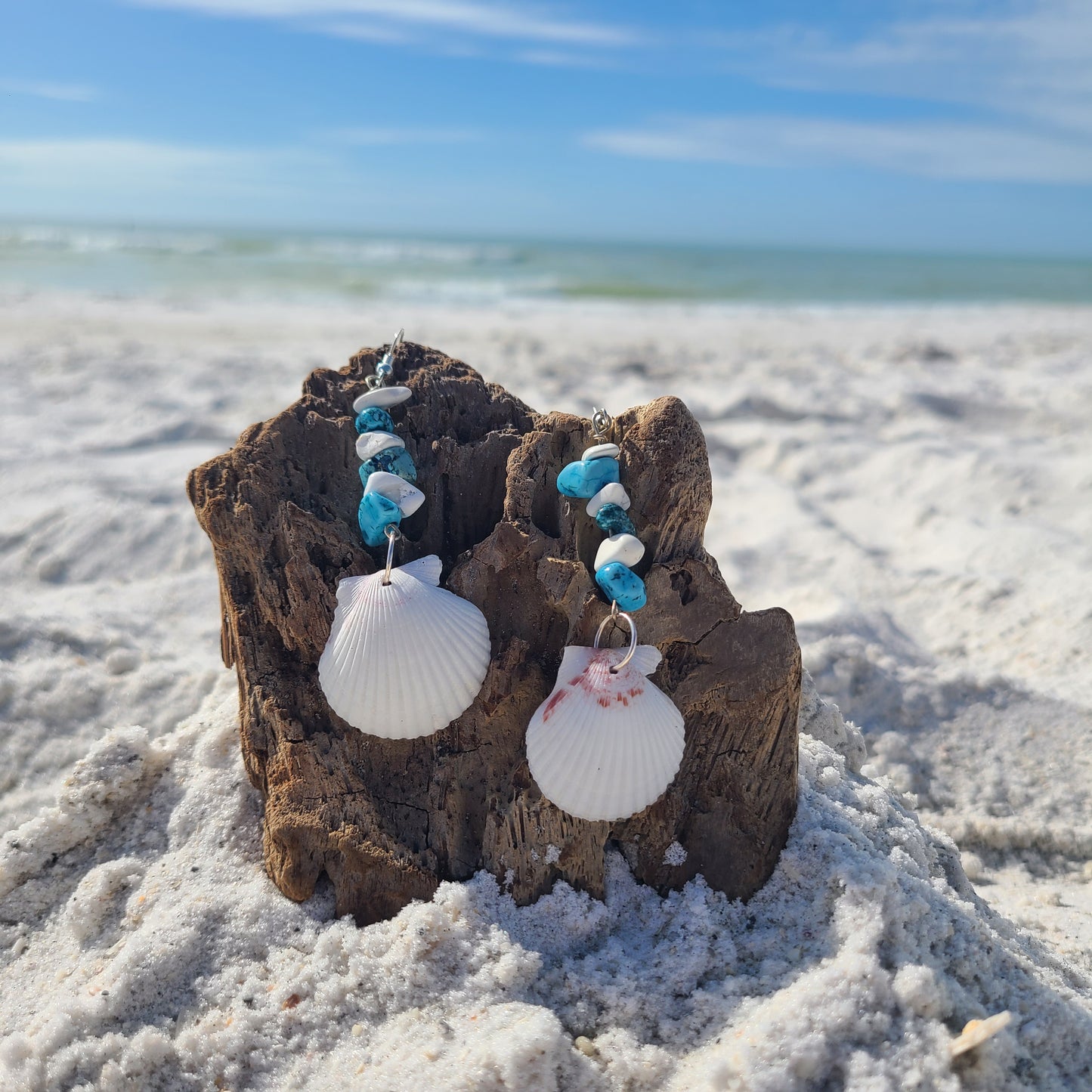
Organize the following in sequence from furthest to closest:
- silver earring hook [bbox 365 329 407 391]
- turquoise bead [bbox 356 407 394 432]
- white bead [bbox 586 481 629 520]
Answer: silver earring hook [bbox 365 329 407 391] < turquoise bead [bbox 356 407 394 432] < white bead [bbox 586 481 629 520]

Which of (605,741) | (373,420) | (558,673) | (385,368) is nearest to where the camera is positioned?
(605,741)

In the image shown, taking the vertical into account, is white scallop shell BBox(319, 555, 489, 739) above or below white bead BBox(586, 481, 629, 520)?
below

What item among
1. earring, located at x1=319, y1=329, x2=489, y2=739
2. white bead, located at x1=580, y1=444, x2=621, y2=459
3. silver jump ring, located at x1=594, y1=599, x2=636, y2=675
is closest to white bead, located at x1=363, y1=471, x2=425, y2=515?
earring, located at x1=319, y1=329, x2=489, y2=739

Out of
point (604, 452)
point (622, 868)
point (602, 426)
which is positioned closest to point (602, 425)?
point (602, 426)

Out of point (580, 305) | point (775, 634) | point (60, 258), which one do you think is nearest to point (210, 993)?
point (775, 634)

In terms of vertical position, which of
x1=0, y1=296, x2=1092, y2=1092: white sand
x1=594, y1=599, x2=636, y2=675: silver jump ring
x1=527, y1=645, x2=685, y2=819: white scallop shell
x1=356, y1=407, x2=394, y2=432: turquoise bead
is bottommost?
x1=0, y1=296, x2=1092, y2=1092: white sand

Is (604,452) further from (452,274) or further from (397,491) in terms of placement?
(452,274)

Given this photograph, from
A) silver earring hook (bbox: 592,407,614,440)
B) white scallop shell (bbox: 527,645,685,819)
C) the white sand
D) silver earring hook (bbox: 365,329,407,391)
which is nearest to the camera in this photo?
Result: the white sand

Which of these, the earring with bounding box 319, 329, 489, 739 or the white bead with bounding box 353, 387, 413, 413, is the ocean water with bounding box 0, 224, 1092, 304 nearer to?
the white bead with bounding box 353, 387, 413, 413
